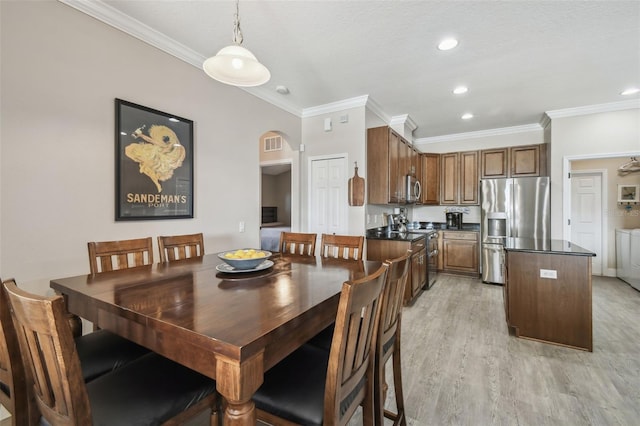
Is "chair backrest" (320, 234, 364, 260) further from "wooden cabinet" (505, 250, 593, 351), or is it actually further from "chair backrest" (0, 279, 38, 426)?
"chair backrest" (0, 279, 38, 426)

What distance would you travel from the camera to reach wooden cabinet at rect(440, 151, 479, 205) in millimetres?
5473

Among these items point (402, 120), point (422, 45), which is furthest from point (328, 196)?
point (422, 45)

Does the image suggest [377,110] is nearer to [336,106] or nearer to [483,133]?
[336,106]

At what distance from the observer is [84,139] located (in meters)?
2.12

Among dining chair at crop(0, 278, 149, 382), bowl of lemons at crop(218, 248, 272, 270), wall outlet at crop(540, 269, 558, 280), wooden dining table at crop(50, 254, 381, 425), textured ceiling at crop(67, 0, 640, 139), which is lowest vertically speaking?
dining chair at crop(0, 278, 149, 382)

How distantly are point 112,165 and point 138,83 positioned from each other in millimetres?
752

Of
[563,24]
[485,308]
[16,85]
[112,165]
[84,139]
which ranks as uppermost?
[563,24]

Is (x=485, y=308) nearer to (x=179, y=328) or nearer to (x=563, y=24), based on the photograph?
(x=563, y=24)

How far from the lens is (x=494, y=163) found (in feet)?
17.3

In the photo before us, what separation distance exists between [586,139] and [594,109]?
1.41 feet

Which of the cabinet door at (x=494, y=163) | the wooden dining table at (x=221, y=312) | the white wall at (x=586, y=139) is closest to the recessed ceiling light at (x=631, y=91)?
the white wall at (x=586, y=139)

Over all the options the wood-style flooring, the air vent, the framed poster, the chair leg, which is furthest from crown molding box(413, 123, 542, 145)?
the chair leg

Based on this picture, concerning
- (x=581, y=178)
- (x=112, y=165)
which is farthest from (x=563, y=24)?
(x=581, y=178)

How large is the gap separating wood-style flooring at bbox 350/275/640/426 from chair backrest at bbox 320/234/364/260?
1025 mm
